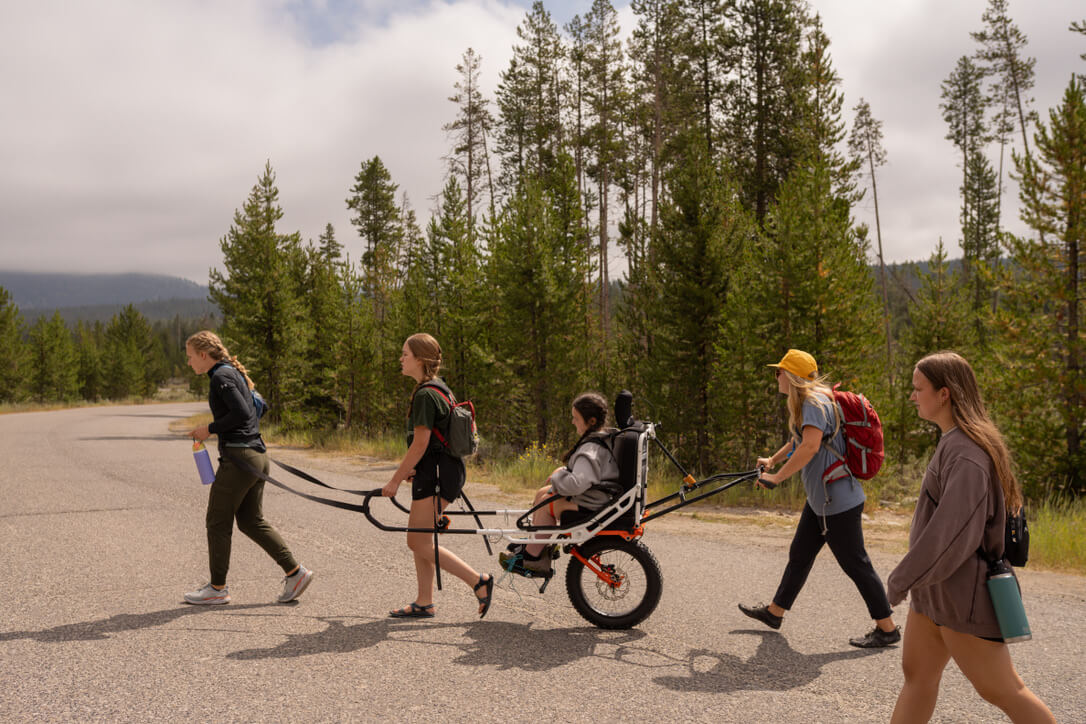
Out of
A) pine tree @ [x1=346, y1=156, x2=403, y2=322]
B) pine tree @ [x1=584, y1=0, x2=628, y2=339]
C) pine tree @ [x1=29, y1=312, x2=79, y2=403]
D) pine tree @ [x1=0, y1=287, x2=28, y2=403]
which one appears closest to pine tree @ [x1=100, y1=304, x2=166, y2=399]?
pine tree @ [x1=29, y1=312, x2=79, y2=403]

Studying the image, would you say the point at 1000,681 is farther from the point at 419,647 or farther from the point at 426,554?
the point at 426,554

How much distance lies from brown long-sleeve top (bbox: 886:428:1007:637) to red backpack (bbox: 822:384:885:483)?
210 centimetres

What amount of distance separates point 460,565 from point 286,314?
2652cm

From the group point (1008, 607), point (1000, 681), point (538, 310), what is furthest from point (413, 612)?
point (538, 310)

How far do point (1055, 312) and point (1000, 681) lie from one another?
15.0 meters

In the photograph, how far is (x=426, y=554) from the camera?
5.40 metres

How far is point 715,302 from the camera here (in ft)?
59.9

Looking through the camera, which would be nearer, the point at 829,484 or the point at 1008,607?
the point at 1008,607

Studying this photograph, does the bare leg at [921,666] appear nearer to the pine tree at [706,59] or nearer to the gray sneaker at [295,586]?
the gray sneaker at [295,586]

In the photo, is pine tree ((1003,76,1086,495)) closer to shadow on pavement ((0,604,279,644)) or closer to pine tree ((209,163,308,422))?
shadow on pavement ((0,604,279,644))

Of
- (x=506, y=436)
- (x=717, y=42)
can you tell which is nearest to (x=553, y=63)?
(x=717, y=42)

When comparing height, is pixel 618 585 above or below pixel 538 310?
below

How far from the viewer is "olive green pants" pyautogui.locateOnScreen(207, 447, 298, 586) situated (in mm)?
5668

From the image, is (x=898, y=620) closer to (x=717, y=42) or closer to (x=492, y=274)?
(x=492, y=274)
